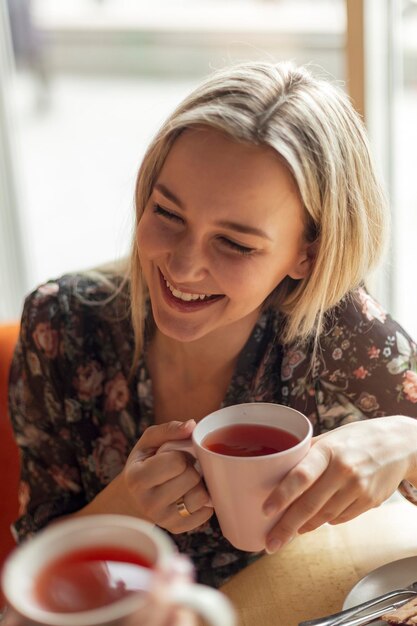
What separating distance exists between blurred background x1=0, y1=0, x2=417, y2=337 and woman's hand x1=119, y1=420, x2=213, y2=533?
0.47m

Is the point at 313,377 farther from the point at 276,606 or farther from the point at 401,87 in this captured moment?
the point at 401,87

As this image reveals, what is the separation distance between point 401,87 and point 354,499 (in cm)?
117

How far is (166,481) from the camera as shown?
0.91 meters

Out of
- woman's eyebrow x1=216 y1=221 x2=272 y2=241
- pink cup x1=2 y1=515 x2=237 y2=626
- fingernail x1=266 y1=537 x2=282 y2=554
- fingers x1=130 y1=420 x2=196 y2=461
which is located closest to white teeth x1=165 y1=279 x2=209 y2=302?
woman's eyebrow x1=216 y1=221 x2=272 y2=241

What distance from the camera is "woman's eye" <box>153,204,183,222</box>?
108 cm

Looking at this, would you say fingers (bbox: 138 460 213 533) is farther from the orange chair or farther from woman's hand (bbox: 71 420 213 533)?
the orange chair

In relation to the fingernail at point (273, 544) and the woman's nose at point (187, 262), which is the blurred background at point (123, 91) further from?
the fingernail at point (273, 544)

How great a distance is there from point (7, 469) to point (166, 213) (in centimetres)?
56

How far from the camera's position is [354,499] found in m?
0.95

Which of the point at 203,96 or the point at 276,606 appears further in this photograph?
the point at 203,96

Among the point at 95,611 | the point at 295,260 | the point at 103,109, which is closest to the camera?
the point at 95,611

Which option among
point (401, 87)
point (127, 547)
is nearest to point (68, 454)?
point (127, 547)

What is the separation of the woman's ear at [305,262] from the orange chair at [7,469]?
0.50 metres

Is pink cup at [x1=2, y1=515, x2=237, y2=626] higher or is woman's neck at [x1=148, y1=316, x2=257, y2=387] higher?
pink cup at [x1=2, y1=515, x2=237, y2=626]
